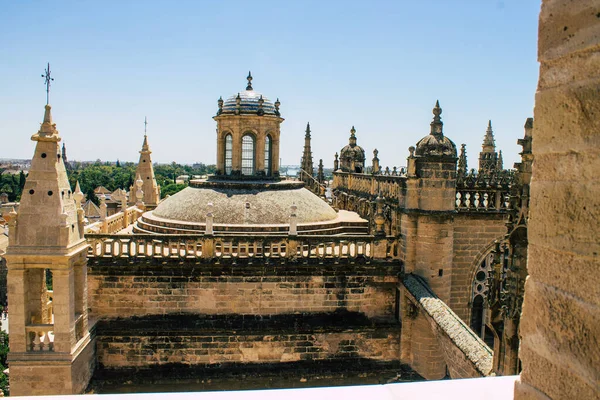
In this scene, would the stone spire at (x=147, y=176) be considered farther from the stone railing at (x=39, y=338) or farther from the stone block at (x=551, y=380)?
the stone block at (x=551, y=380)

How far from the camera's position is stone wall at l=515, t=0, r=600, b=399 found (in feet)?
7.32

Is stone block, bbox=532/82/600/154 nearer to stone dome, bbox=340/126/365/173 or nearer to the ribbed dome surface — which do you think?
the ribbed dome surface

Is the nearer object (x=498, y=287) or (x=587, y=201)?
(x=587, y=201)

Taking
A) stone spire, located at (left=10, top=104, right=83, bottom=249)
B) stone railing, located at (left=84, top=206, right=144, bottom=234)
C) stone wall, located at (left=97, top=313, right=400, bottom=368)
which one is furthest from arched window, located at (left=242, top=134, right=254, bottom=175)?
stone spire, located at (left=10, top=104, right=83, bottom=249)

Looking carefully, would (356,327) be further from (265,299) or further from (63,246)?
(63,246)

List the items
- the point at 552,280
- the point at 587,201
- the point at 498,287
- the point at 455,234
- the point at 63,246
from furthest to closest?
1. the point at 455,234
2. the point at 63,246
3. the point at 498,287
4. the point at 552,280
5. the point at 587,201

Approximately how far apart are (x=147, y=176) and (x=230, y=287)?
1500 centimetres

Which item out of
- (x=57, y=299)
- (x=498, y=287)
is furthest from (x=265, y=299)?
(x=498, y=287)

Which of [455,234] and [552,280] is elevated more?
[552,280]

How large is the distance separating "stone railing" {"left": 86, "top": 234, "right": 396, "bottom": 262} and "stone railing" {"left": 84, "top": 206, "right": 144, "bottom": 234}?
192 cm

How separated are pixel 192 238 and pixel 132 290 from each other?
218 cm

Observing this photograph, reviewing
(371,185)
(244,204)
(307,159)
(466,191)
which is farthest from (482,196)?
(307,159)

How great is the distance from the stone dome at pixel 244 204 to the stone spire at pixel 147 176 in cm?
897

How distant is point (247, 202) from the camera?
17.3m
